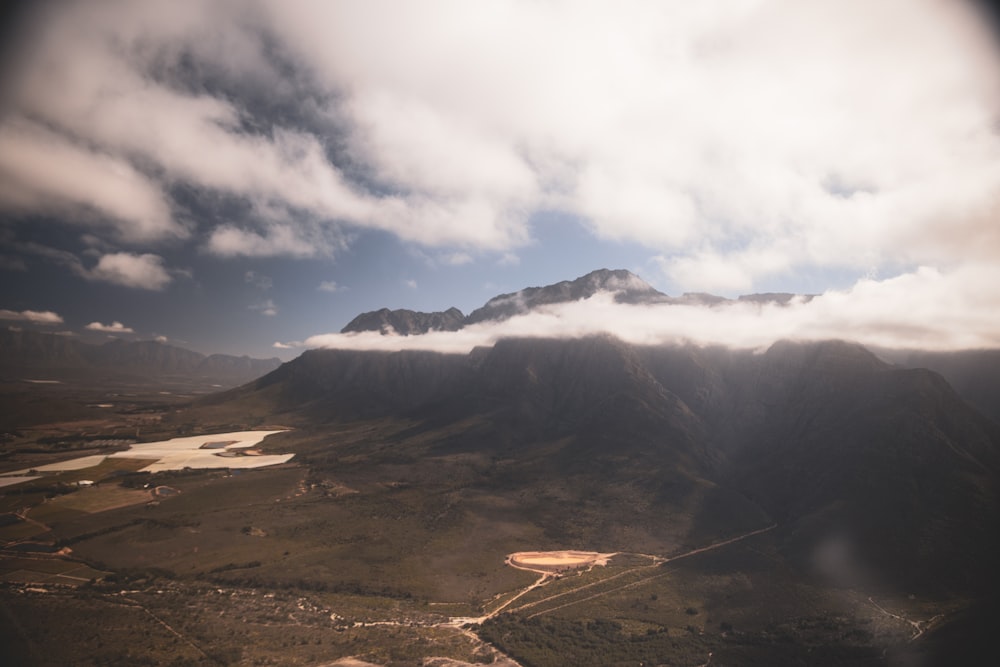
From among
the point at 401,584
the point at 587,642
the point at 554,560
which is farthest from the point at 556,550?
the point at 587,642

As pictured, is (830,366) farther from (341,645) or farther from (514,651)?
(341,645)

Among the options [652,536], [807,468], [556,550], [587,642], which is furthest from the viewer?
[807,468]

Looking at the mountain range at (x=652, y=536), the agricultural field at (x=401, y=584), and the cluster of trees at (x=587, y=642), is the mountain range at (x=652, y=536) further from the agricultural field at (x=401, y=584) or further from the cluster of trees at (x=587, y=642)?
the agricultural field at (x=401, y=584)

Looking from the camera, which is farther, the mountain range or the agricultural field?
the mountain range

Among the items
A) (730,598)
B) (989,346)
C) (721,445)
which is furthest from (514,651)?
(989,346)

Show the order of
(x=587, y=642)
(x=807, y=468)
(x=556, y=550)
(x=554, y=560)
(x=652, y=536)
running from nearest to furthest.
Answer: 1. (x=587, y=642)
2. (x=554, y=560)
3. (x=556, y=550)
4. (x=652, y=536)
5. (x=807, y=468)

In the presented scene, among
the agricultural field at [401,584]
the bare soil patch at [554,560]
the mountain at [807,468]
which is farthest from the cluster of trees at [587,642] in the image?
the mountain at [807,468]

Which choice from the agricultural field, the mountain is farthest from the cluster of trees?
the mountain

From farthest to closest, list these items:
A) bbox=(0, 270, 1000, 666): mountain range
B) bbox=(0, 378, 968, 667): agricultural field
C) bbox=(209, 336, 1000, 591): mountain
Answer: bbox=(209, 336, 1000, 591): mountain < bbox=(0, 270, 1000, 666): mountain range < bbox=(0, 378, 968, 667): agricultural field

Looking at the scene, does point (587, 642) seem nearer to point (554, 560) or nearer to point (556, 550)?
point (554, 560)

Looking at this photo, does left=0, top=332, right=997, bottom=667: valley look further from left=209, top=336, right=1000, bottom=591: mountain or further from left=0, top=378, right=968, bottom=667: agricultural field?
left=209, top=336, right=1000, bottom=591: mountain

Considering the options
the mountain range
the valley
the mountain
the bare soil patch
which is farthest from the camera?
the bare soil patch
